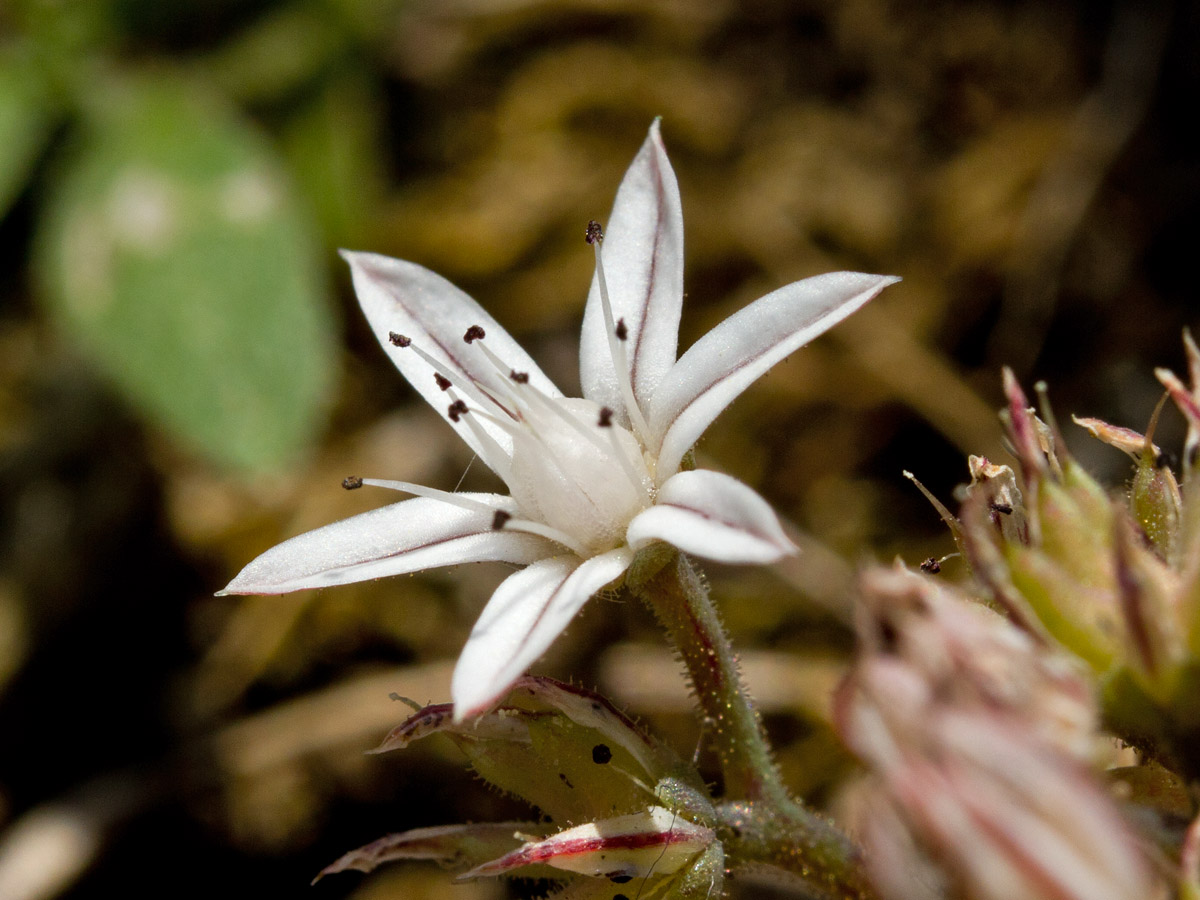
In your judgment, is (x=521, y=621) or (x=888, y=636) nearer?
(x=888, y=636)

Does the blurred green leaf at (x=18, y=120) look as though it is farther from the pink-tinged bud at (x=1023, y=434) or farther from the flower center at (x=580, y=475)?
the pink-tinged bud at (x=1023, y=434)

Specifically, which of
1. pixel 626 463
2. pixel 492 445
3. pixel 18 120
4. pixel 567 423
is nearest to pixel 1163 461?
pixel 626 463

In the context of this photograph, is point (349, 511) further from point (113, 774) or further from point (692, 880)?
point (692, 880)

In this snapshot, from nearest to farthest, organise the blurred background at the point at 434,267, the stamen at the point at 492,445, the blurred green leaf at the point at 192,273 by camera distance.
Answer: the stamen at the point at 492,445, the blurred green leaf at the point at 192,273, the blurred background at the point at 434,267

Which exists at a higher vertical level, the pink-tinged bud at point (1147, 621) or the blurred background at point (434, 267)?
the pink-tinged bud at point (1147, 621)

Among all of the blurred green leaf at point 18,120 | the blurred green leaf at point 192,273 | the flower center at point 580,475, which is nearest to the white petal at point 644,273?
the flower center at point 580,475

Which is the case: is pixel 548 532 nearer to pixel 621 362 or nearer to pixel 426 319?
pixel 621 362

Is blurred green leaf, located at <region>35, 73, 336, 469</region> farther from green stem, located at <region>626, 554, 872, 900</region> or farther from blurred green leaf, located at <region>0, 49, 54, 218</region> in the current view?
green stem, located at <region>626, 554, 872, 900</region>
